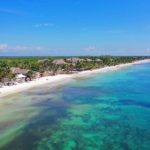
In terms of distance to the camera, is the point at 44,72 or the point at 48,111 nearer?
the point at 48,111

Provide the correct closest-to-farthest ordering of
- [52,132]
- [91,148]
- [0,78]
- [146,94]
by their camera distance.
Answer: [91,148], [52,132], [146,94], [0,78]

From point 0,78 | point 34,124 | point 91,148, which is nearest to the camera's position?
point 91,148

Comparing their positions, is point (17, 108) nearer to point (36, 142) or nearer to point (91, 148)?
point (36, 142)

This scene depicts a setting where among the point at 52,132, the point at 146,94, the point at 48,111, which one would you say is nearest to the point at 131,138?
the point at 52,132

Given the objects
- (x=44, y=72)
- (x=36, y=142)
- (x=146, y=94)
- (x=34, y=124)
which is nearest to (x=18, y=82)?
(x=44, y=72)

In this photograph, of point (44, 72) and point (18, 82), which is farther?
point (44, 72)

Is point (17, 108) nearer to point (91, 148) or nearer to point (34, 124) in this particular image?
point (34, 124)
